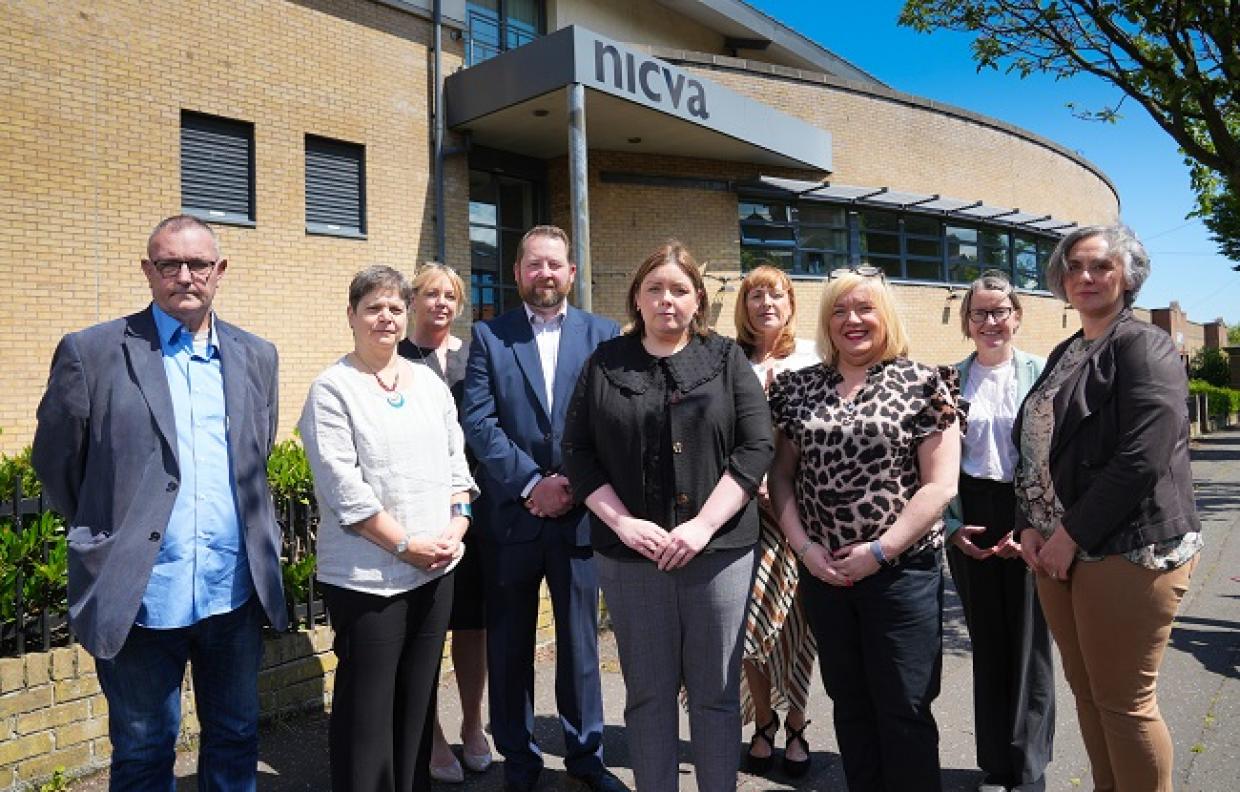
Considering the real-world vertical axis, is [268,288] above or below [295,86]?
below

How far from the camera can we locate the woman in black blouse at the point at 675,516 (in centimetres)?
289

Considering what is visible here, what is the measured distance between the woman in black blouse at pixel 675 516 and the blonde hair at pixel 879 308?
1.29 ft

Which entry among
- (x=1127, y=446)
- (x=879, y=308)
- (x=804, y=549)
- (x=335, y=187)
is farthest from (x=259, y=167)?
(x=1127, y=446)

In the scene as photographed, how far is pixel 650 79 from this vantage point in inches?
538

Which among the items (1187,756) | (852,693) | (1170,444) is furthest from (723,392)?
(1187,756)

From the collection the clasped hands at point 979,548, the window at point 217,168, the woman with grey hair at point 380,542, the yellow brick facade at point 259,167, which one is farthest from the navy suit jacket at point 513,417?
the window at point 217,168

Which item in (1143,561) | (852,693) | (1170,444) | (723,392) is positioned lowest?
(852,693)

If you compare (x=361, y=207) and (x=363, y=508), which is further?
(x=361, y=207)

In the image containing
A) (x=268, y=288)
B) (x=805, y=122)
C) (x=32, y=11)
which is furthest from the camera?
(x=805, y=122)

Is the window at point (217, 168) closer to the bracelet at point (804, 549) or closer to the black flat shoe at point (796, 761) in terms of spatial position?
the black flat shoe at point (796, 761)

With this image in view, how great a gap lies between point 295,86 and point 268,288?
116 inches

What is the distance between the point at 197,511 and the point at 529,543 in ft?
4.47

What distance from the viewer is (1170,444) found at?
2.60 m

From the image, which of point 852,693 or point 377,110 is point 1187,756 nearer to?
A: point 852,693
